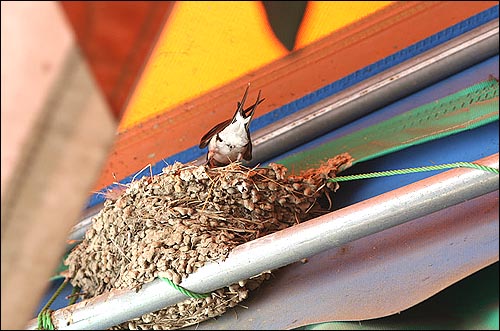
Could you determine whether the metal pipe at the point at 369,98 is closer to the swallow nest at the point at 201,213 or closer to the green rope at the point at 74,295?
the swallow nest at the point at 201,213

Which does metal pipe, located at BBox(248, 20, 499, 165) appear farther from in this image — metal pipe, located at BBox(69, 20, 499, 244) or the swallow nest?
the swallow nest

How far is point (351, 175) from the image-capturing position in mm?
2580

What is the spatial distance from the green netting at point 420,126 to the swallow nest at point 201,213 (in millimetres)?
224

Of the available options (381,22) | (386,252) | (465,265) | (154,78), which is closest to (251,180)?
(386,252)

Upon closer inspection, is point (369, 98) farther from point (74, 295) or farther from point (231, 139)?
point (74, 295)

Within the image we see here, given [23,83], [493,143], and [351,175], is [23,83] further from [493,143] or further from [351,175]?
[493,143]

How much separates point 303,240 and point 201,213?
0.56 meters

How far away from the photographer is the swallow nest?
240cm

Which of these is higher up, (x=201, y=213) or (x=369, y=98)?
(x=369, y=98)

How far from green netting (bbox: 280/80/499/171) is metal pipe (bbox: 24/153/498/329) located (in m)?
0.70

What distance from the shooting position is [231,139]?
259cm

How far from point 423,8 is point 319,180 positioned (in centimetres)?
136

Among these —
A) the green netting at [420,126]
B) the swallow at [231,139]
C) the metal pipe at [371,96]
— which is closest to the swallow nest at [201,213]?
the swallow at [231,139]

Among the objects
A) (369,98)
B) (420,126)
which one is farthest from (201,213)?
(369,98)
